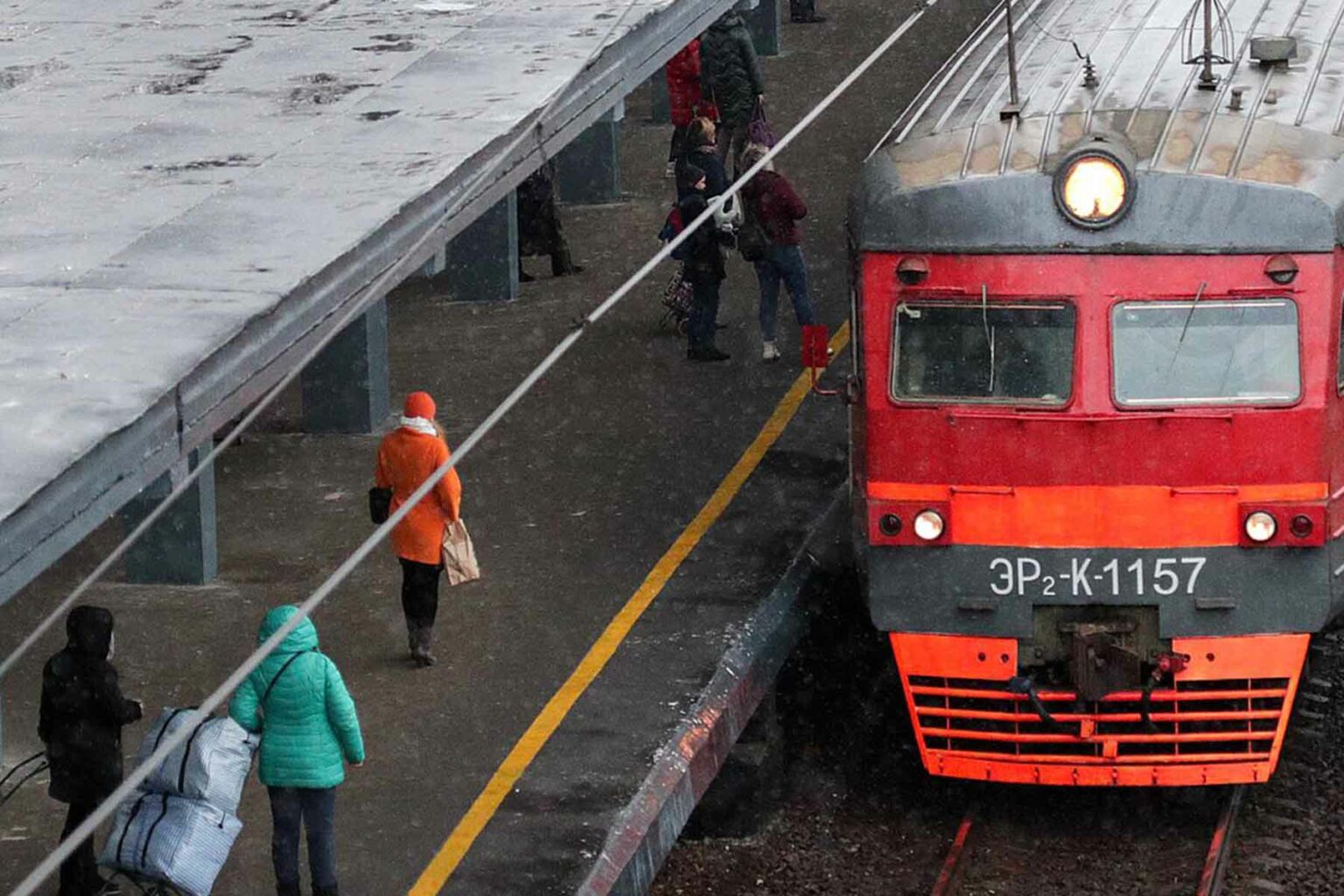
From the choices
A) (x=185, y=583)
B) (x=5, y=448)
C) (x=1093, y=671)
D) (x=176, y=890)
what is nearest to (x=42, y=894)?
(x=176, y=890)

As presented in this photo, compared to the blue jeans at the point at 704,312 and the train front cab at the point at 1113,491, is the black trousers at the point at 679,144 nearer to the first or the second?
the blue jeans at the point at 704,312

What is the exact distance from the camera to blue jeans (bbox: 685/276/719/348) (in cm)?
1650

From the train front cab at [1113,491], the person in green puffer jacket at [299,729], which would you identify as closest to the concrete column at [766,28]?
the train front cab at [1113,491]

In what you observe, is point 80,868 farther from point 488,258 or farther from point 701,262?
point 488,258

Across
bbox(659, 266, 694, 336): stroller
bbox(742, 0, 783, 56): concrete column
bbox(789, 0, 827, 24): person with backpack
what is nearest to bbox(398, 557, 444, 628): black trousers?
bbox(659, 266, 694, 336): stroller

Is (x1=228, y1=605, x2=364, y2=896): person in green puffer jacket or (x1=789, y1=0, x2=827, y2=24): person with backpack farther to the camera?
(x1=789, y1=0, x2=827, y2=24): person with backpack

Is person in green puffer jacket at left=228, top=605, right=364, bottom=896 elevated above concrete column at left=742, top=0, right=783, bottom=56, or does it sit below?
below

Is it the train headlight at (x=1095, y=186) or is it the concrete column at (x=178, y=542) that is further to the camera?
the concrete column at (x=178, y=542)

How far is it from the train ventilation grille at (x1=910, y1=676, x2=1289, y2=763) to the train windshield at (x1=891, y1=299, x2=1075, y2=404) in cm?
132

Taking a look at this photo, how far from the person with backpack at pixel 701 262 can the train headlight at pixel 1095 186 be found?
5629mm

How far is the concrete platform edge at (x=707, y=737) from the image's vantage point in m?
10.2

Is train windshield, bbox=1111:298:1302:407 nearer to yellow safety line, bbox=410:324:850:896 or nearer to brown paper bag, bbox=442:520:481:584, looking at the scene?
yellow safety line, bbox=410:324:850:896

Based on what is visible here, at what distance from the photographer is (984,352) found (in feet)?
35.6

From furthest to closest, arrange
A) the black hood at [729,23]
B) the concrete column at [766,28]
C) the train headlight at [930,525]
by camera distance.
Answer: the concrete column at [766,28]
the black hood at [729,23]
the train headlight at [930,525]
